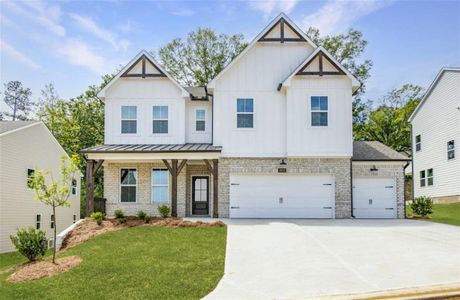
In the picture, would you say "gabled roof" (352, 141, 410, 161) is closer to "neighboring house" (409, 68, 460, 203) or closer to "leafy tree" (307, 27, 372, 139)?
"neighboring house" (409, 68, 460, 203)

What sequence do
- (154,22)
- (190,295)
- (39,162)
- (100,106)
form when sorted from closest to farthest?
(190,295)
(154,22)
(39,162)
(100,106)

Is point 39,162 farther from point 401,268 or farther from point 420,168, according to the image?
point 420,168

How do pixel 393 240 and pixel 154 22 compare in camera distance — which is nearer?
pixel 393 240

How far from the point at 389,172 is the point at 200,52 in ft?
70.2

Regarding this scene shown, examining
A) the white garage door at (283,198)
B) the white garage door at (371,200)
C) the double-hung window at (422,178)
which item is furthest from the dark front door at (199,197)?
the double-hung window at (422,178)

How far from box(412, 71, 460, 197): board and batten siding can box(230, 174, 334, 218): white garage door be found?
11.2 metres

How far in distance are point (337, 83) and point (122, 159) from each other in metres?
10.1

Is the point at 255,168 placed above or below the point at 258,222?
above

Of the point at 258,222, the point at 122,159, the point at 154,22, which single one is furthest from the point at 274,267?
the point at 122,159

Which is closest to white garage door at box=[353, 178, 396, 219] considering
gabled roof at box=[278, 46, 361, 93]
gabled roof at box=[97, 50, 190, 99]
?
gabled roof at box=[278, 46, 361, 93]

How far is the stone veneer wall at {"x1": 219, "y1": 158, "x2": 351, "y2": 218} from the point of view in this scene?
64.7 ft

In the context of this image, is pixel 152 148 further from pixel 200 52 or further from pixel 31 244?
pixel 200 52

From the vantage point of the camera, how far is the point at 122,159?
1900 centimetres

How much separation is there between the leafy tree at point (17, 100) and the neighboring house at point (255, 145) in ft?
104
